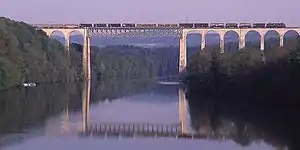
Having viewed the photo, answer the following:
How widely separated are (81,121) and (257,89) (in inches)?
650

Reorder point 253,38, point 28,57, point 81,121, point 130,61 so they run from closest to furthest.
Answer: point 81,121 < point 28,57 < point 253,38 < point 130,61

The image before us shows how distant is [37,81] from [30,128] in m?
42.1

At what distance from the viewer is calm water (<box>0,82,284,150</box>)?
25328 millimetres

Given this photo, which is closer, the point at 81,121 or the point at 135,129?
the point at 135,129

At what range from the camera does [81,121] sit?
35594 mm

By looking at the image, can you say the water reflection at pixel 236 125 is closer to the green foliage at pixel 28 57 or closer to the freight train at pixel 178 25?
the green foliage at pixel 28 57

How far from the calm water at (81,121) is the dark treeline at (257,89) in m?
1.63

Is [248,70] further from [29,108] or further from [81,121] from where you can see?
[81,121]

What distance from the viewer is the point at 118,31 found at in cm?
8838

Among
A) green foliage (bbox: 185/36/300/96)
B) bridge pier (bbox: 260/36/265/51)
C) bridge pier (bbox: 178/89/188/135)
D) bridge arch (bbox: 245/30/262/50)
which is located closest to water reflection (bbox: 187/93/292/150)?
bridge pier (bbox: 178/89/188/135)

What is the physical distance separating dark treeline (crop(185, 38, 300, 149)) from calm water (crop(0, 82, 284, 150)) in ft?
5.36

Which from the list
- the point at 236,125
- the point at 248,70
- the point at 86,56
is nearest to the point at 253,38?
the point at 86,56

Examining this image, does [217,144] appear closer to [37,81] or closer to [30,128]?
[30,128]

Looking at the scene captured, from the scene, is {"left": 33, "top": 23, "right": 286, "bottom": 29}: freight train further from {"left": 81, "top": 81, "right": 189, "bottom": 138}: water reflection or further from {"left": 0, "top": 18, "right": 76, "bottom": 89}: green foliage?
{"left": 81, "top": 81, "right": 189, "bottom": 138}: water reflection
